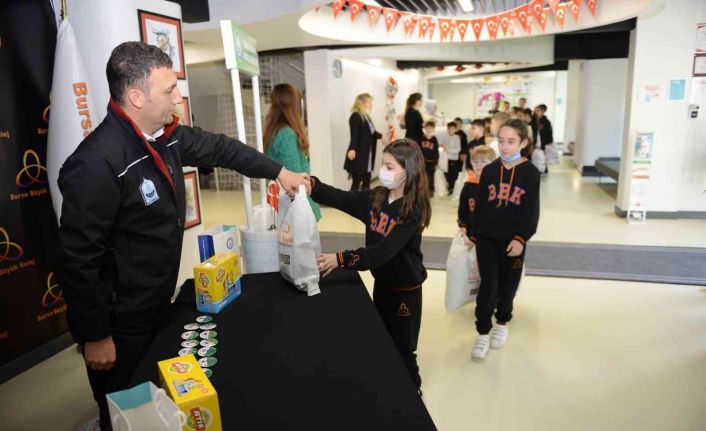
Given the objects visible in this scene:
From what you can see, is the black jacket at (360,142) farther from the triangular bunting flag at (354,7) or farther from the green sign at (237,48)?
the green sign at (237,48)

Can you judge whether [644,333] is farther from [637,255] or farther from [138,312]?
[138,312]

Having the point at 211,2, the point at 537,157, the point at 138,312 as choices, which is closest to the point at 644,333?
the point at 138,312

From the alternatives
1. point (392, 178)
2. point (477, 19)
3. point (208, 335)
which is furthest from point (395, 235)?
point (477, 19)

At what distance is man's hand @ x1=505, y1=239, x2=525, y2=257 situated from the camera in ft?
8.61

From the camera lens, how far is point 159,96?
1525 millimetres

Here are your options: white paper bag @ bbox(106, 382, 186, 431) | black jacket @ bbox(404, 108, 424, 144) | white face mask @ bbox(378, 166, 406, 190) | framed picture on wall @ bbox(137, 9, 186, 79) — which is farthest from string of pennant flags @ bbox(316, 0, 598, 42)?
white paper bag @ bbox(106, 382, 186, 431)

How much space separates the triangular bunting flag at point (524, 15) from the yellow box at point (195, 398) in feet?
23.1

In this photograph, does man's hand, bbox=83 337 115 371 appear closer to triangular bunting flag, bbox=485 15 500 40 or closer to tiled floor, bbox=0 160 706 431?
tiled floor, bbox=0 160 706 431

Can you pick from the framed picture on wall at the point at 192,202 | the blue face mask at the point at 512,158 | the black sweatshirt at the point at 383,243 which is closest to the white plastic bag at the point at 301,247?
the black sweatshirt at the point at 383,243

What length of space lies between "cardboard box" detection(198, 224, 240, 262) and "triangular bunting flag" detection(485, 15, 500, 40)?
6.56 meters

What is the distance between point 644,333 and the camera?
3105mm

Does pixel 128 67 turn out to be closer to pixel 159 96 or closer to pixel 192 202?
pixel 159 96

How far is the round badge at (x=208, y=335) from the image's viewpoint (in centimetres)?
144

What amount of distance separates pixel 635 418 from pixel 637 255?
2.76m
